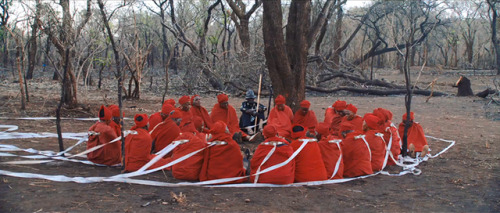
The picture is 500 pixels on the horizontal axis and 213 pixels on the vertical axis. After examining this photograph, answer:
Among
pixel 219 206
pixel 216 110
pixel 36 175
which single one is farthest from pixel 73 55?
pixel 219 206

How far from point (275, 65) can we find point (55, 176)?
4752mm

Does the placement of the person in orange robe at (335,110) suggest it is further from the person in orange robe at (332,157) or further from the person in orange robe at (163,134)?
the person in orange robe at (163,134)

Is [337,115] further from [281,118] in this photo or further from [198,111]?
[198,111]

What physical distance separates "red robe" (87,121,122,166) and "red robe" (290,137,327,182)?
99.6 inches

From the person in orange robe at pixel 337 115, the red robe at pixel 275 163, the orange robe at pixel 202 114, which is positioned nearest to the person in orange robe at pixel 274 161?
the red robe at pixel 275 163

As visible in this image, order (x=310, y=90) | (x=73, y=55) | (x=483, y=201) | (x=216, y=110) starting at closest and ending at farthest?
(x=483, y=201)
(x=216, y=110)
(x=73, y=55)
(x=310, y=90)

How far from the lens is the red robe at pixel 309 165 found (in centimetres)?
552

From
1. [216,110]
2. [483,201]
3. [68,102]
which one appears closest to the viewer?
[483,201]

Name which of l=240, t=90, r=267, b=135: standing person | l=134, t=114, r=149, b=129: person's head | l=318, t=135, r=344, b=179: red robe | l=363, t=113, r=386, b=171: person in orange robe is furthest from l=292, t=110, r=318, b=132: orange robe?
l=134, t=114, r=149, b=129: person's head

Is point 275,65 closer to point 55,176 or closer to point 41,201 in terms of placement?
point 55,176

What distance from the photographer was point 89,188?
5.09 metres

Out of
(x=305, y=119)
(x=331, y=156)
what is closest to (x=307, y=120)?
(x=305, y=119)

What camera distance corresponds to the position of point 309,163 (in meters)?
5.53

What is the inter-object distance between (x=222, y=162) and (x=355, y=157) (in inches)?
71.2
